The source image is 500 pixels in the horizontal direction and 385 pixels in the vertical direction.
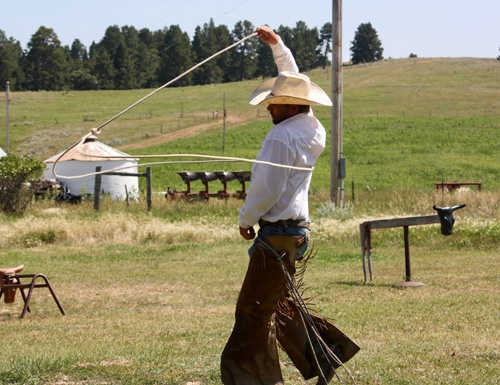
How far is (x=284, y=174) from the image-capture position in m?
5.33

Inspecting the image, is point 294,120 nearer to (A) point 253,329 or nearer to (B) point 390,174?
(A) point 253,329

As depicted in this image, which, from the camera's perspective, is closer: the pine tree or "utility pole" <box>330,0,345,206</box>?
"utility pole" <box>330,0,345,206</box>

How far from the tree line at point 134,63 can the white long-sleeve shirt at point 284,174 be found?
11586cm

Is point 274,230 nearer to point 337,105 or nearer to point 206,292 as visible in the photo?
point 206,292

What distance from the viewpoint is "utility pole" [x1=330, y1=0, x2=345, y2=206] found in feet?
69.2

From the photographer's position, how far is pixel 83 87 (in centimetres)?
12475

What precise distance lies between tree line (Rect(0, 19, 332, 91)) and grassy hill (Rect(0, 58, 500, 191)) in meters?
14.7

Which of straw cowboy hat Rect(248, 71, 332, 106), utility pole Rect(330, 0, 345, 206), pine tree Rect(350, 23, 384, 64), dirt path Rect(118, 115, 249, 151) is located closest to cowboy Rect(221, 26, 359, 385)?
straw cowboy hat Rect(248, 71, 332, 106)

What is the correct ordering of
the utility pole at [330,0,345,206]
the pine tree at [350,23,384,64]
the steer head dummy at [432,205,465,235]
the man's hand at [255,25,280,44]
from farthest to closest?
the pine tree at [350,23,384,64] → the utility pole at [330,0,345,206] → the steer head dummy at [432,205,465,235] → the man's hand at [255,25,280,44]

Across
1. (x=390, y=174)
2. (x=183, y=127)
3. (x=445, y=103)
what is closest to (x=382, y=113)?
(x=445, y=103)

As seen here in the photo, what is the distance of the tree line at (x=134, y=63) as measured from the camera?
12362 centimetres

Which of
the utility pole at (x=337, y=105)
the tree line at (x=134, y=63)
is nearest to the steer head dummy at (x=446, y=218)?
the utility pole at (x=337, y=105)

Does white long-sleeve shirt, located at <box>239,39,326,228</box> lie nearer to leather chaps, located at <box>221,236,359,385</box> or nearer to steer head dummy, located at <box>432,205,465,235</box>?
leather chaps, located at <box>221,236,359,385</box>

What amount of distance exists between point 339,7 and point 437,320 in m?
13.5
